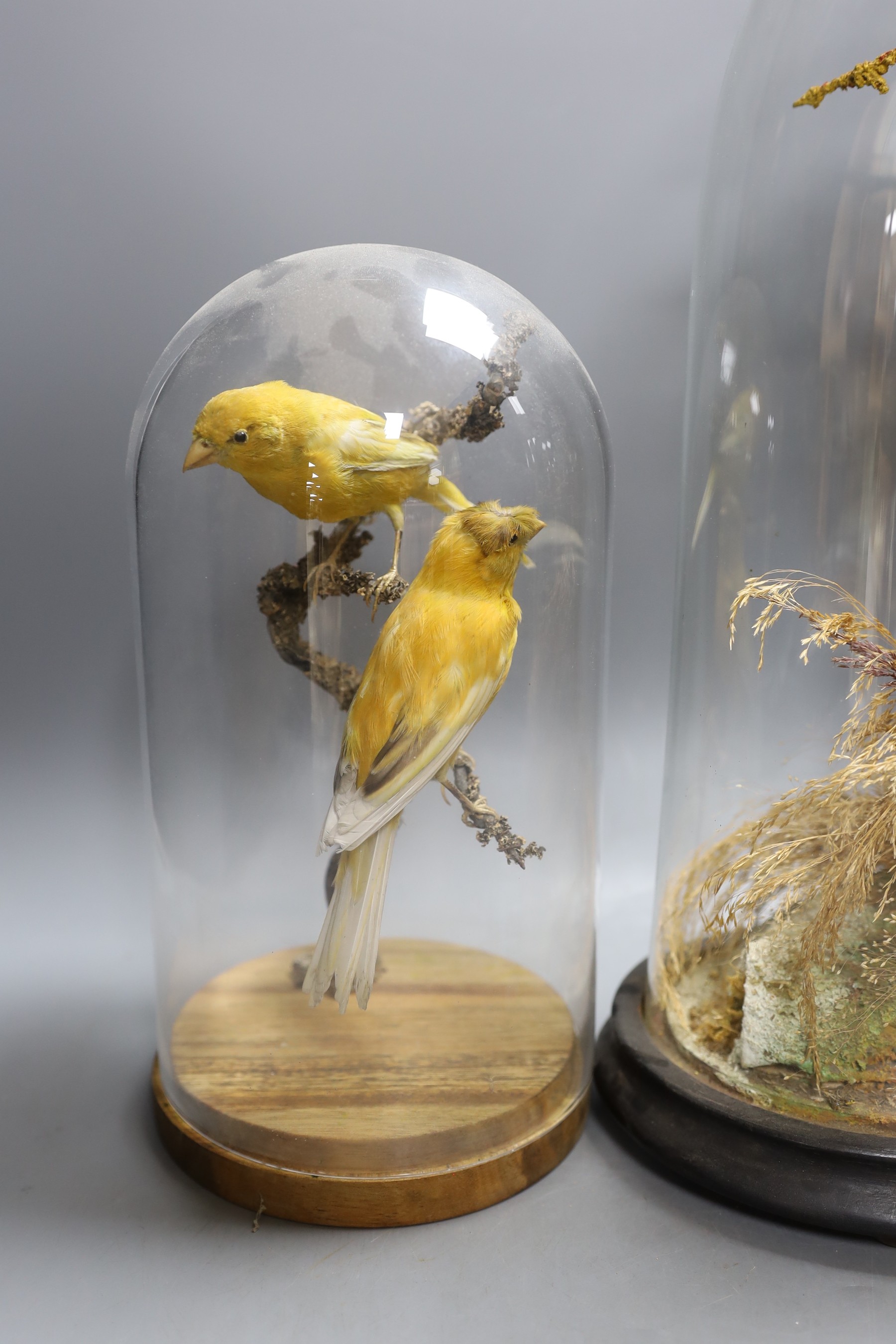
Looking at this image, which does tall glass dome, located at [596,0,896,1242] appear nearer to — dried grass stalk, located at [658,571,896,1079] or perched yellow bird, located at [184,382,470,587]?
dried grass stalk, located at [658,571,896,1079]

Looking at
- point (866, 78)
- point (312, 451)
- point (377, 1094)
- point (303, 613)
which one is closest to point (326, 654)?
point (303, 613)

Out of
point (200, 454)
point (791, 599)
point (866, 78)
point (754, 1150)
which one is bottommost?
point (754, 1150)

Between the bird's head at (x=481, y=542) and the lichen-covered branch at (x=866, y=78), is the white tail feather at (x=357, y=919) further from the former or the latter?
the lichen-covered branch at (x=866, y=78)

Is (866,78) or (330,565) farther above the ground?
(866,78)

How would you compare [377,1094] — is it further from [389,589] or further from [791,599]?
[791,599]

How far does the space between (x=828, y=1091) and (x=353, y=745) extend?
43cm

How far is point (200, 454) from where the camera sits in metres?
0.82

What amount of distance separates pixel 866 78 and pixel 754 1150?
2.60ft

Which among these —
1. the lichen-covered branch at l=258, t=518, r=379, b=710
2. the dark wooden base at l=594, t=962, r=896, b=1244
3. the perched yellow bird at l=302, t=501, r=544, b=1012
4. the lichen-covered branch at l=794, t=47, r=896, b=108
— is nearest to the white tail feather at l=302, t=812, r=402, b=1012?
the perched yellow bird at l=302, t=501, r=544, b=1012

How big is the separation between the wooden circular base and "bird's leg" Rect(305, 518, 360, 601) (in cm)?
36

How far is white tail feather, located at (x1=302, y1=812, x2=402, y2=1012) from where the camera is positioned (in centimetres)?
83

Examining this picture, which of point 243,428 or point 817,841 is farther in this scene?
A: point 817,841

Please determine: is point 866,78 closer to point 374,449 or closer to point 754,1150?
point 374,449

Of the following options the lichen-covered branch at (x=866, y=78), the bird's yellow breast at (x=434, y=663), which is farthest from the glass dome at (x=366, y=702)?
the lichen-covered branch at (x=866, y=78)
